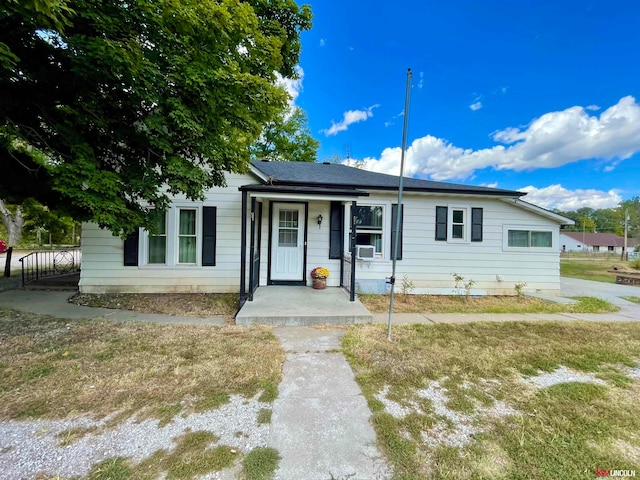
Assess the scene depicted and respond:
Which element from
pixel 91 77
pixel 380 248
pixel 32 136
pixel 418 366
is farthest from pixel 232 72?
pixel 380 248

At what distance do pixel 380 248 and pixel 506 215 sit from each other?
3.94 metres

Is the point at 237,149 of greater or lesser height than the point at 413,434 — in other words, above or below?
above

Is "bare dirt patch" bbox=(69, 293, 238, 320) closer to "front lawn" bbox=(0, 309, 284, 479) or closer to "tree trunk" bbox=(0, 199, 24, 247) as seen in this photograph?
"front lawn" bbox=(0, 309, 284, 479)

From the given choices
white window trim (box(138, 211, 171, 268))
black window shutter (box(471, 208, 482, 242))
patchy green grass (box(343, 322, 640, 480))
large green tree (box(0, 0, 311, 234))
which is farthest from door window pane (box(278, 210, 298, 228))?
black window shutter (box(471, 208, 482, 242))

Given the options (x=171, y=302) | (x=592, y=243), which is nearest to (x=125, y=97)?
(x=171, y=302)

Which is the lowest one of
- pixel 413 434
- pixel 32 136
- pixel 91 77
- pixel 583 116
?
pixel 413 434

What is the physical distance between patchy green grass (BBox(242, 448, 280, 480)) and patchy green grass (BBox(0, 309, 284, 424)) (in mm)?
665

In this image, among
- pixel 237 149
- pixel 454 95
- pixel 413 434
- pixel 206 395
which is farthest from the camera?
pixel 454 95

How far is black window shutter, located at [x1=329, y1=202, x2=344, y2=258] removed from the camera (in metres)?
7.38

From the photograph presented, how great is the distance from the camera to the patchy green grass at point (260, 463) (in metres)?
1.67

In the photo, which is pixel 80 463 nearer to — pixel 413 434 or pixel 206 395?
pixel 206 395

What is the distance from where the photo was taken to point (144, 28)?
3416mm

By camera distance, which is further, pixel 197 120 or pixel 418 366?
pixel 197 120

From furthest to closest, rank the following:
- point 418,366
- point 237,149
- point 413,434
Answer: point 237,149, point 418,366, point 413,434
